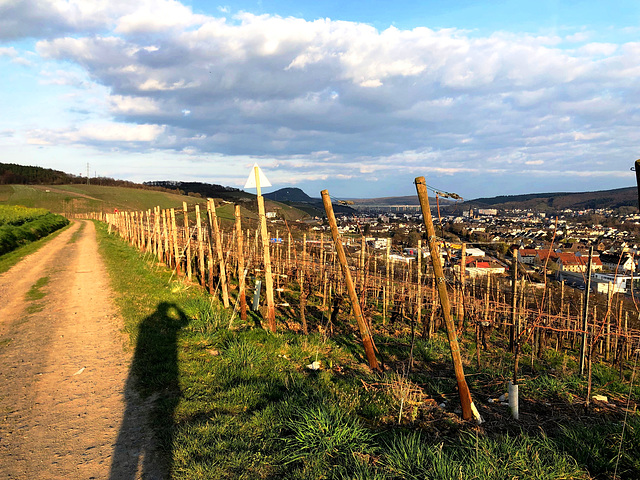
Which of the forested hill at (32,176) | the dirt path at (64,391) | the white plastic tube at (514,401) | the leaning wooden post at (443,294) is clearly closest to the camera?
the dirt path at (64,391)

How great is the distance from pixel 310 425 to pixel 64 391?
339cm

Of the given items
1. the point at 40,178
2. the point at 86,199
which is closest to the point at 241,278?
the point at 86,199

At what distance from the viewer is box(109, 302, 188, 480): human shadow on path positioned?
3.22m

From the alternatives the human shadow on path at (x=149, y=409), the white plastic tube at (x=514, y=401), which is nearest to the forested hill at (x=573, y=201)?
the white plastic tube at (x=514, y=401)

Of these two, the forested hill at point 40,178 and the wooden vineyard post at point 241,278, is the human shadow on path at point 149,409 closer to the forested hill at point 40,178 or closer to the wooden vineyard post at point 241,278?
the wooden vineyard post at point 241,278

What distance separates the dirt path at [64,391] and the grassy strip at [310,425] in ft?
1.14

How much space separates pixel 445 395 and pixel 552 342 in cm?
1115

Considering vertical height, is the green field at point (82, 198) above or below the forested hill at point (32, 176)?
below

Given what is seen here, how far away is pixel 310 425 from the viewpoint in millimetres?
3457

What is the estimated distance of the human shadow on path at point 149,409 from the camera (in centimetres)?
322

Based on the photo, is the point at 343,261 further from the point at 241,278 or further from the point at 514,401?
the point at 241,278

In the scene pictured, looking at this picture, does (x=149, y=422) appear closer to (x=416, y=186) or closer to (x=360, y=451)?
(x=360, y=451)

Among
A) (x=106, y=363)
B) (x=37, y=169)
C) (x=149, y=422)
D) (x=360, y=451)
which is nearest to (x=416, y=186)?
(x=360, y=451)

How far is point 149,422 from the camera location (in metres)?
3.94
